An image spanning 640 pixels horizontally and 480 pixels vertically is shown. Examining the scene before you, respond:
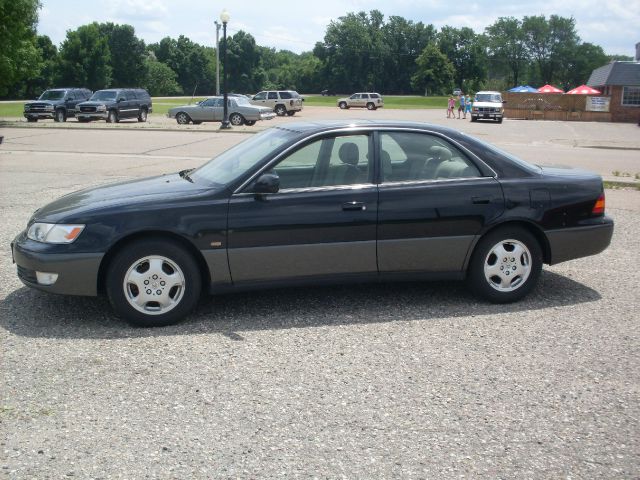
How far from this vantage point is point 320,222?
219 inches

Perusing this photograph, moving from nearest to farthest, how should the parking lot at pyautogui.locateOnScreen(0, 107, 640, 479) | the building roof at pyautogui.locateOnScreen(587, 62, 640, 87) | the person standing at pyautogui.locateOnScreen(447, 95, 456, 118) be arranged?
1. the parking lot at pyautogui.locateOnScreen(0, 107, 640, 479)
2. the person standing at pyautogui.locateOnScreen(447, 95, 456, 118)
3. the building roof at pyautogui.locateOnScreen(587, 62, 640, 87)

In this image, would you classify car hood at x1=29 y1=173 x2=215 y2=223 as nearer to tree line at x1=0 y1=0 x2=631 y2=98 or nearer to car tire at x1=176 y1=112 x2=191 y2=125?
car tire at x1=176 y1=112 x2=191 y2=125

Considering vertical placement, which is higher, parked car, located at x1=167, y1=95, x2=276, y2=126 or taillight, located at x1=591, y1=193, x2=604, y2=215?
parked car, located at x1=167, y1=95, x2=276, y2=126

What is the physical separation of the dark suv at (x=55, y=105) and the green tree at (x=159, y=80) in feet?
211

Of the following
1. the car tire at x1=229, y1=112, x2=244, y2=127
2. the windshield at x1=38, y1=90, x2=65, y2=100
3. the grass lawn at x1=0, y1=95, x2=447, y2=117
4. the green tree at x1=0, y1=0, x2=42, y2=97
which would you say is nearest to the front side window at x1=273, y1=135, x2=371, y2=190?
the green tree at x1=0, y1=0, x2=42, y2=97

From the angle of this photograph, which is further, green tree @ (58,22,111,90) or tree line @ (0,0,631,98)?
tree line @ (0,0,631,98)

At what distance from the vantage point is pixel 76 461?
11.2ft

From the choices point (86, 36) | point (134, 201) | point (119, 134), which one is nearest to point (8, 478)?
point (134, 201)

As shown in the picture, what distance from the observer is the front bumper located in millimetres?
5227

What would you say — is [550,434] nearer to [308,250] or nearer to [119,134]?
[308,250]

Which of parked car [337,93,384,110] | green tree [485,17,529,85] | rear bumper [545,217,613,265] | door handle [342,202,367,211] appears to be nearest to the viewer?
door handle [342,202,367,211]

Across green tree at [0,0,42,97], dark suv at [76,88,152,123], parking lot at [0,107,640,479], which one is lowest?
parking lot at [0,107,640,479]

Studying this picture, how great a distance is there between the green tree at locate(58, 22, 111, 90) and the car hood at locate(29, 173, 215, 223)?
286ft

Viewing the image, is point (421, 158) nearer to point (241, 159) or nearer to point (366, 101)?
point (241, 159)
